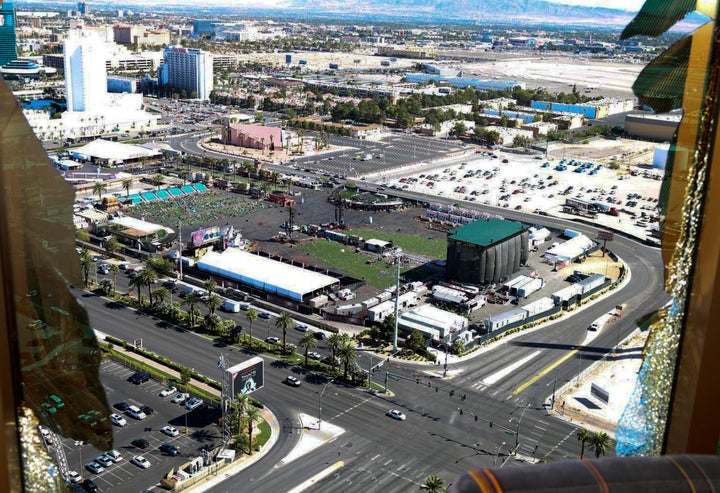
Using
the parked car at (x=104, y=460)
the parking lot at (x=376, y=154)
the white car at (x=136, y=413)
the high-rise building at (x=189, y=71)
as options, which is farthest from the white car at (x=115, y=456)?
the high-rise building at (x=189, y=71)

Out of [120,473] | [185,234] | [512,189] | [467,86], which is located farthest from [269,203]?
[467,86]

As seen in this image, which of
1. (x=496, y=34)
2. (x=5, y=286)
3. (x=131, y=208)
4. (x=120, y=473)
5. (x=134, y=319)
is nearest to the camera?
(x=5, y=286)

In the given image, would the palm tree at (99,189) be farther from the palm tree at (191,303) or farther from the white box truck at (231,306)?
the palm tree at (191,303)

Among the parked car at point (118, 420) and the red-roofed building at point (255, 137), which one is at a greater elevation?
the red-roofed building at point (255, 137)

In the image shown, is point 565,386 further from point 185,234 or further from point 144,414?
point 185,234

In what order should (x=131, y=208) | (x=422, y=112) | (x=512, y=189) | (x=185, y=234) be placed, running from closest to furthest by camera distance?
(x=185, y=234) → (x=131, y=208) → (x=512, y=189) → (x=422, y=112)

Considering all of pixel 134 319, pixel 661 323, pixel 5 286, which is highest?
pixel 5 286
